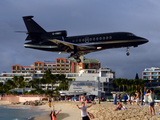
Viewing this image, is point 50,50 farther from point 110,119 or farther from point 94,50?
point 110,119

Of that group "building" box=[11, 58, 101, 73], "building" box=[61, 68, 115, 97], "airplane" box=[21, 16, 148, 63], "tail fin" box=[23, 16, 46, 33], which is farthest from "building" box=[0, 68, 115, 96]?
"building" box=[11, 58, 101, 73]

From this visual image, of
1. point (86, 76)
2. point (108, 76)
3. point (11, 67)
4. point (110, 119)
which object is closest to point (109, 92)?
point (108, 76)

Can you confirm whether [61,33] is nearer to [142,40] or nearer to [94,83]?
[142,40]

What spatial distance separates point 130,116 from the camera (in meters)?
19.5

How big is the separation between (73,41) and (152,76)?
13475cm

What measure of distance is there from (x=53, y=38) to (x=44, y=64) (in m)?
149

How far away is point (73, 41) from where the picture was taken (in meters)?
39.3

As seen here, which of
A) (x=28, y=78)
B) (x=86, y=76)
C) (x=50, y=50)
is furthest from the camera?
(x=28, y=78)

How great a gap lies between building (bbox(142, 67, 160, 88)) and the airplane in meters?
123

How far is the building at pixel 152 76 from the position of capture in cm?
15612

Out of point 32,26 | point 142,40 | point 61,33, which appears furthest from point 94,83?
point 142,40

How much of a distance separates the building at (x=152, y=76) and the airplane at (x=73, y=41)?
122607 mm

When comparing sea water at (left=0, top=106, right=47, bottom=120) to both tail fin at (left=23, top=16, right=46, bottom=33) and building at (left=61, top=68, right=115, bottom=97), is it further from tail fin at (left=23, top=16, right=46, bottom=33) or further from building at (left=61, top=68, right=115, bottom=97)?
building at (left=61, top=68, right=115, bottom=97)

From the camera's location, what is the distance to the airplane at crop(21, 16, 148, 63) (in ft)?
122
